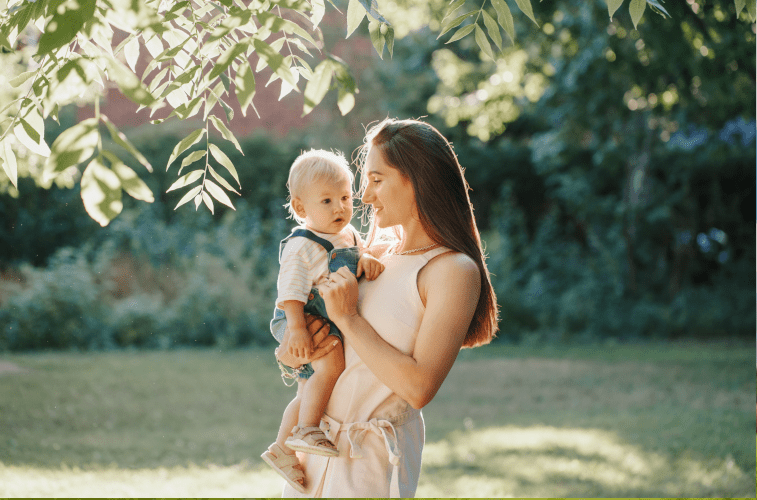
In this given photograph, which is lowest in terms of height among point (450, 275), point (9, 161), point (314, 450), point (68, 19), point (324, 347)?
point (314, 450)

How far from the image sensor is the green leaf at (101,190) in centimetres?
110

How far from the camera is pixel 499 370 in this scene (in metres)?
8.41

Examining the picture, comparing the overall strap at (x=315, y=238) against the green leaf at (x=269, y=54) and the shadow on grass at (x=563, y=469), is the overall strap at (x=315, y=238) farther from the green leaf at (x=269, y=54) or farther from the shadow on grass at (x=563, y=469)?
the shadow on grass at (x=563, y=469)

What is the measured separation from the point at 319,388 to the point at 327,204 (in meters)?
0.55

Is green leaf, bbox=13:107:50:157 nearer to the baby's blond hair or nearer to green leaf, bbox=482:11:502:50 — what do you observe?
the baby's blond hair

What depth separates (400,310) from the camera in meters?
1.88

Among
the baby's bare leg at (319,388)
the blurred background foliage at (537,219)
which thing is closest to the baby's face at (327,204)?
the baby's bare leg at (319,388)

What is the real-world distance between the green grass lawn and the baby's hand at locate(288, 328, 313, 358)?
9.96 feet

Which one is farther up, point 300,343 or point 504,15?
point 504,15

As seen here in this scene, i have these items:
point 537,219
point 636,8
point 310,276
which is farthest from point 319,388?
point 537,219

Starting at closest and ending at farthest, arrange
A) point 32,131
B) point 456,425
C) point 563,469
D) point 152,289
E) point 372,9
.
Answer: point 32,131
point 372,9
point 563,469
point 456,425
point 152,289

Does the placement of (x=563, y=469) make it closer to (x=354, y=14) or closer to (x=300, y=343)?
(x=300, y=343)

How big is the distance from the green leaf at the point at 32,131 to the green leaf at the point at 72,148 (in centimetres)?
52

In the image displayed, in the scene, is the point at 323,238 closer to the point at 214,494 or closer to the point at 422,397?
the point at 422,397
